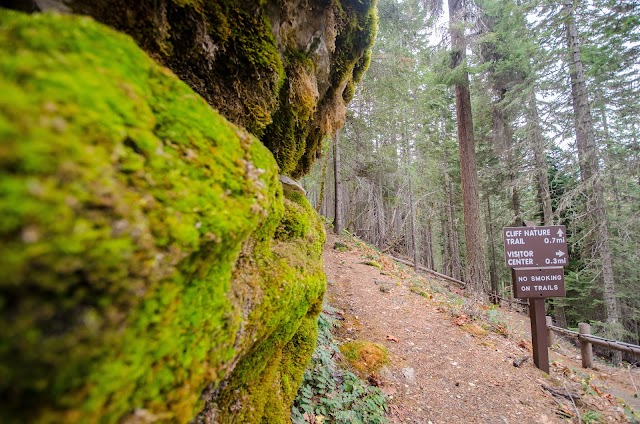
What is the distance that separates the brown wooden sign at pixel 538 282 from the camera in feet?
18.5

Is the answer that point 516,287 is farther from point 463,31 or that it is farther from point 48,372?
point 463,31

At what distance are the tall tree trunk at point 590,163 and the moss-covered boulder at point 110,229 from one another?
13.7 meters

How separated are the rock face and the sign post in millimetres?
5529

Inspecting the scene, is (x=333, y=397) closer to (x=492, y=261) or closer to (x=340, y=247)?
(x=340, y=247)

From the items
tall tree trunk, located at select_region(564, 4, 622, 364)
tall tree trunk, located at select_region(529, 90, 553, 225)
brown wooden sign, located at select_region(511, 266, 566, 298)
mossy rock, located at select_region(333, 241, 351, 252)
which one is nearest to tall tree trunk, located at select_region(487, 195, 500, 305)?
tall tree trunk, located at select_region(529, 90, 553, 225)

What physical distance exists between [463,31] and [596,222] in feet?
28.2

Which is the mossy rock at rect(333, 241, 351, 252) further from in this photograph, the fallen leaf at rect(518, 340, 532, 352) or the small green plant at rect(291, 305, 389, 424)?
the small green plant at rect(291, 305, 389, 424)

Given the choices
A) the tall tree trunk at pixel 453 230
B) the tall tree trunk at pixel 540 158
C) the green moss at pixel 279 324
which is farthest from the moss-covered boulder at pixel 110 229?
the tall tree trunk at pixel 453 230

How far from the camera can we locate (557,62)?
12.1 meters

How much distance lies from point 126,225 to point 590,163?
15.0m

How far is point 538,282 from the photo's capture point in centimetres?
567

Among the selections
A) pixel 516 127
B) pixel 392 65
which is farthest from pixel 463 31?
pixel 516 127

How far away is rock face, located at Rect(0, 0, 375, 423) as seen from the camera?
0.61m

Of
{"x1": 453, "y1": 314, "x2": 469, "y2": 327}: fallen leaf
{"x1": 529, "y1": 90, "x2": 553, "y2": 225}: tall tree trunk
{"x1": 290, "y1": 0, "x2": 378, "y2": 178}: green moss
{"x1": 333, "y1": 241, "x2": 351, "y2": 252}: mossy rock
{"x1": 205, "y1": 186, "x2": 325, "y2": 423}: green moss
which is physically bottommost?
{"x1": 453, "y1": 314, "x2": 469, "y2": 327}: fallen leaf
